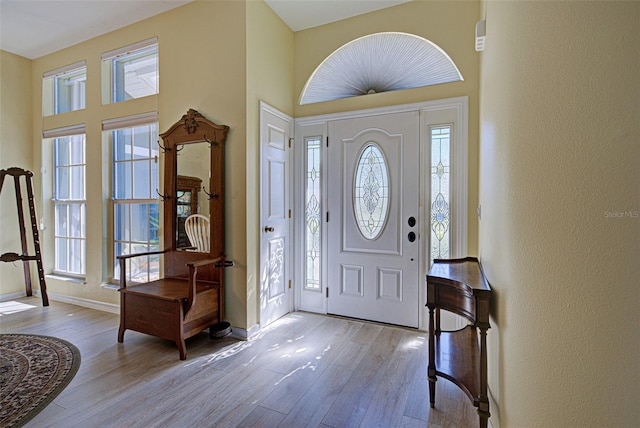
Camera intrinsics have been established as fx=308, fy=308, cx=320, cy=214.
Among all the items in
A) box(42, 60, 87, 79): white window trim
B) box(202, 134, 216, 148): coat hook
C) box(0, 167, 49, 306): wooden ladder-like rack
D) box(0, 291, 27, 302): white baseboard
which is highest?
box(42, 60, 87, 79): white window trim

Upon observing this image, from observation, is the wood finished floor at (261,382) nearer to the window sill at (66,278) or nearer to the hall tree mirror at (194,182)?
the window sill at (66,278)

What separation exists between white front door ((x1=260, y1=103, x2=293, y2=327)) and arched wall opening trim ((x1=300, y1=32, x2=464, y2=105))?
0.58 m

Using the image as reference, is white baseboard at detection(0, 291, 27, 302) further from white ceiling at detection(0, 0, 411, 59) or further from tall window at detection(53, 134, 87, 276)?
white ceiling at detection(0, 0, 411, 59)

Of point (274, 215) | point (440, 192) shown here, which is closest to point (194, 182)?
Answer: point (274, 215)

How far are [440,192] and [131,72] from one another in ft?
12.1

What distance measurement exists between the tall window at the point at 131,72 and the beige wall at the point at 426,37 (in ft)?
5.31

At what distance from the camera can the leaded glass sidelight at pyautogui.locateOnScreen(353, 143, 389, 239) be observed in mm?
3117

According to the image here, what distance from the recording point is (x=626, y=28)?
74 centimetres

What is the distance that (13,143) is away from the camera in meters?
4.09

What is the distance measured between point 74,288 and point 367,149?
3974 millimetres

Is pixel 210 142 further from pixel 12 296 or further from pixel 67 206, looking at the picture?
pixel 12 296

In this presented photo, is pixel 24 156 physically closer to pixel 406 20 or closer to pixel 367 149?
pixel 367 149

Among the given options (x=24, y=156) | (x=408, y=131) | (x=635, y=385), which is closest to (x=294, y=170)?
Result: (x=408, y=131)

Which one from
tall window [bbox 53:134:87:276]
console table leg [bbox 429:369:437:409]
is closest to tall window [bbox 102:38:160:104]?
tall window [bbox 53:134:87:276]
